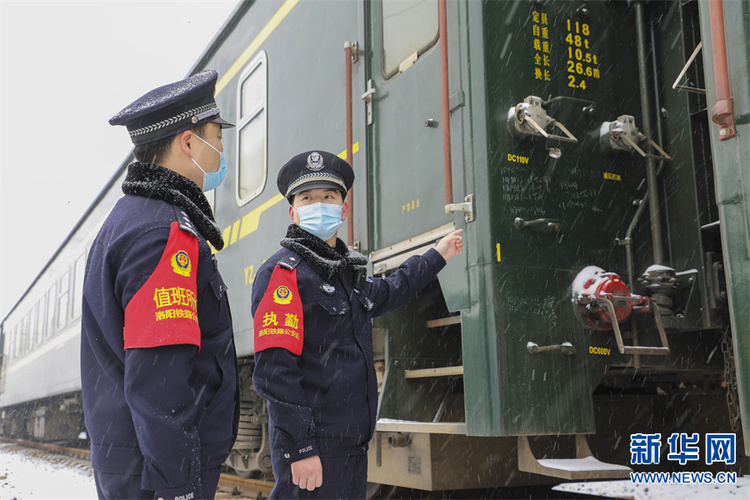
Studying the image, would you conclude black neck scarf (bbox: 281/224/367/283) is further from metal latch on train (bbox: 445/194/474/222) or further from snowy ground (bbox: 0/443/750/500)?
snowy ground (bbox: 0/443/750/500)

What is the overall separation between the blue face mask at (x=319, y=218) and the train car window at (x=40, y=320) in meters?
14.2

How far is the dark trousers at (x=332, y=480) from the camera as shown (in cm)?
213

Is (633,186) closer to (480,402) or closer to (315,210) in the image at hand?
(480,402)

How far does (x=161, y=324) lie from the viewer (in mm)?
1404

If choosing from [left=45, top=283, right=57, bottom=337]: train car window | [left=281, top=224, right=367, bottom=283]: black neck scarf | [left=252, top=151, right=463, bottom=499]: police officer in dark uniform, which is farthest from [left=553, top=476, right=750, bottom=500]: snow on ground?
[left=45, top=283, right=57, bottom=337]: train car window

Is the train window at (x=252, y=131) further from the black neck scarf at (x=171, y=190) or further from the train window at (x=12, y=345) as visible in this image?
the train window at (x=12, y=345)

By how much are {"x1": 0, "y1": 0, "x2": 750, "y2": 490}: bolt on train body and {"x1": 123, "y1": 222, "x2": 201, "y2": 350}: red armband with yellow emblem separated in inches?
62.3

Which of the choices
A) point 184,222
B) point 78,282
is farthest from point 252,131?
point 78,282

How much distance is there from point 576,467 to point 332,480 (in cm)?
110

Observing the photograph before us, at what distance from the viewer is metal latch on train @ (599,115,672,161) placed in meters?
3.25

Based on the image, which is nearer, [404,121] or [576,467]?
[576,467]

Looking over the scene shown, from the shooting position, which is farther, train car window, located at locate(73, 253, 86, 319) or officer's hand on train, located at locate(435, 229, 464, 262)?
train car window, located at locate(73, 253, 86, 319)

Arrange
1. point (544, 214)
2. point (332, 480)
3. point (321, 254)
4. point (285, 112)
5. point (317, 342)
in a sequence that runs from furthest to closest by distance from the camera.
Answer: point (285, 112) → point (544, 214) → point (321, 254) → point (317, 342) → point (332, 480)

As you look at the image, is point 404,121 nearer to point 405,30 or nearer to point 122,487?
point 405,30
